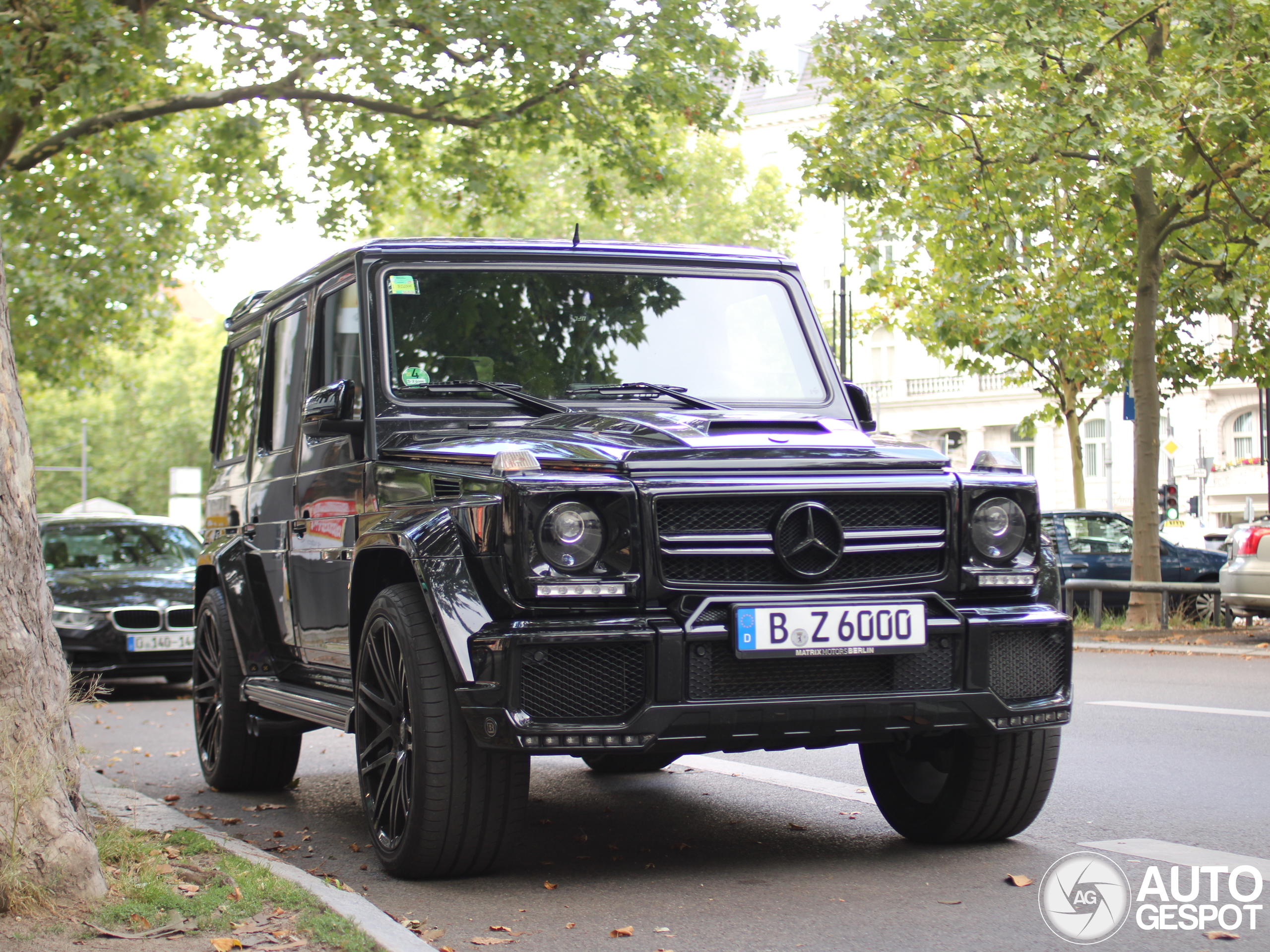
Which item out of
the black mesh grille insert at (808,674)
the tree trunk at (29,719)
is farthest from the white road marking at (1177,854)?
the tree trunk at (29,719)

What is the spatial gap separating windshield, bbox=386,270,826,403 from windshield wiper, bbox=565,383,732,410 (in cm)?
3

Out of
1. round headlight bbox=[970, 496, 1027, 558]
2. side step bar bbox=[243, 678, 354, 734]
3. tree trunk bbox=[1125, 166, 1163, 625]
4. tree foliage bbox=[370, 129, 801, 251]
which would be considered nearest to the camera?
round headlight bbox=[970, 496, 1027, 558]

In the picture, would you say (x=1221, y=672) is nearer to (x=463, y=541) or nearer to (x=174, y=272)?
(x=463, y=541)

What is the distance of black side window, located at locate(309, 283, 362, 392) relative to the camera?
20.1 feet

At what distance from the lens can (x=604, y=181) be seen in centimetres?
1994

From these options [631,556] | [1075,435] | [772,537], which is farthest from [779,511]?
[1075,435]

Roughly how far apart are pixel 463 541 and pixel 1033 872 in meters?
2.14

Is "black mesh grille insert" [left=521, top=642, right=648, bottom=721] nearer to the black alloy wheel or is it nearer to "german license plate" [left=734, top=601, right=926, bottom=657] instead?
"german license plate" [left=734, top=601, right=926, bottom=657]

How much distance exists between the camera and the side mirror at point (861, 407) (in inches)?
242

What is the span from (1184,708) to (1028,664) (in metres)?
6.12

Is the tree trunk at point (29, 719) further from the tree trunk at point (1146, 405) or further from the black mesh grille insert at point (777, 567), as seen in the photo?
the tree trunk at point (1146, 405)

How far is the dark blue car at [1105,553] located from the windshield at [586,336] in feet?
55.4

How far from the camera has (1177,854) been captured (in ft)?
17.4

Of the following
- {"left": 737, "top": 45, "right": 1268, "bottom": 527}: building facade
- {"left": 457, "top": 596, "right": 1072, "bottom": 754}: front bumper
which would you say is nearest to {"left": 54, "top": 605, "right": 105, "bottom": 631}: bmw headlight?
{"left": 457, "top": 596, "right": 1072, "bottom": 754}: front bumper
